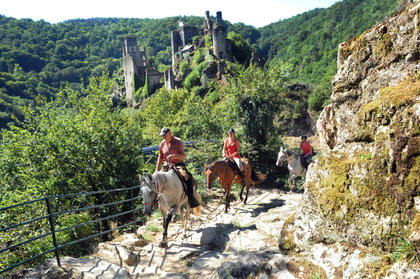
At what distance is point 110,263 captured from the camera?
4.91 meters

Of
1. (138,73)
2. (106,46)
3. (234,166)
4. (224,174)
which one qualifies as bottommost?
(224,174)

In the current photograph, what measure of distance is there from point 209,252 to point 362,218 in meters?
3.02

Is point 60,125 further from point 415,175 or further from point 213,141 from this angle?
point 415,175

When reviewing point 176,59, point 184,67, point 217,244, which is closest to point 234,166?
point 217,244

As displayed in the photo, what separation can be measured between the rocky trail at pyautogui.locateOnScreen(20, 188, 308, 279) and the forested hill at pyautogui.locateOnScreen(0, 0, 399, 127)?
5156cm

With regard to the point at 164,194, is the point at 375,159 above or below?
above

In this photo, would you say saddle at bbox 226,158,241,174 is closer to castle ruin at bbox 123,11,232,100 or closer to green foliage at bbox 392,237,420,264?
green foliage at bbox 392,237,420,264

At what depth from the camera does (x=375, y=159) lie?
3541 mm

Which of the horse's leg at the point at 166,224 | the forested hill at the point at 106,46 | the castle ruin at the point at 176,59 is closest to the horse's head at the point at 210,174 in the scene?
the horse's leg at the point at 166,224

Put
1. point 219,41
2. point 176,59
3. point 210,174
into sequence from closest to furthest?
point 210,174
point 219,41
point 176,59

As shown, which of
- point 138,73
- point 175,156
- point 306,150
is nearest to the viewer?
point 175,156

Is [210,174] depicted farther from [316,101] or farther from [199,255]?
[316,101]

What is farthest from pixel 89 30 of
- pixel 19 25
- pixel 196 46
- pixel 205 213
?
pixel 205 213

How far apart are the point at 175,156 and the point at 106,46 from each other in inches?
6605
